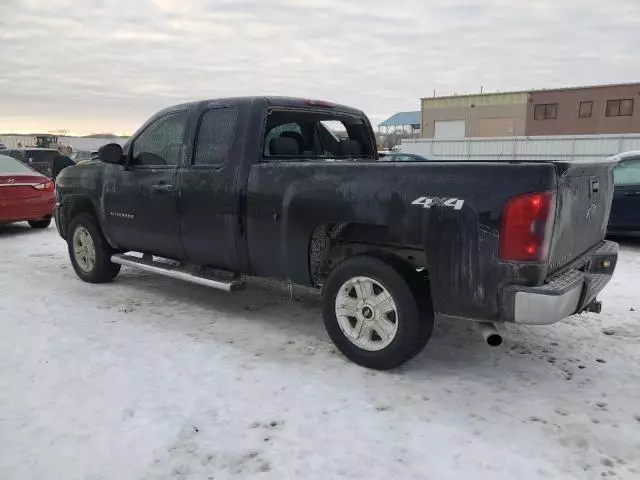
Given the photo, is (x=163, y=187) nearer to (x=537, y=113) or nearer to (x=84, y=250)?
(x=84, y=250)

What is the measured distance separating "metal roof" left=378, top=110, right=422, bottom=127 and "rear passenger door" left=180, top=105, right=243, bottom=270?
58.9 meters

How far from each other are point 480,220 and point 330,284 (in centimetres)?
124

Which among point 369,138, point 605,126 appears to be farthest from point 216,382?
point 605,126

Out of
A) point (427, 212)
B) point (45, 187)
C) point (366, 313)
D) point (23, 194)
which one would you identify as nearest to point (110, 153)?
point (366, 313)

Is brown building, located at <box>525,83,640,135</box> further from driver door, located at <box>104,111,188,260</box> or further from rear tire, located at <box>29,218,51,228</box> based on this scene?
driver door, located at <box>104,111,188,260</box>

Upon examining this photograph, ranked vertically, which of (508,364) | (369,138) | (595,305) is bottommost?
(508,364)

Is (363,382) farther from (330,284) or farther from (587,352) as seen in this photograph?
(587,352)

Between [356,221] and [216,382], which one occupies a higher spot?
[356,221]

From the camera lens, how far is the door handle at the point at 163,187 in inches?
199

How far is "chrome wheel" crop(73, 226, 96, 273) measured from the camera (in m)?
6.24

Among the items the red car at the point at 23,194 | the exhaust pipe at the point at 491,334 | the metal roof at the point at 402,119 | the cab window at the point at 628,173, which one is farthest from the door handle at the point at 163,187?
the metal roof at the point at 402,119

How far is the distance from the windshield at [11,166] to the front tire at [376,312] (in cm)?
909

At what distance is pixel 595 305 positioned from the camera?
3.89 metres

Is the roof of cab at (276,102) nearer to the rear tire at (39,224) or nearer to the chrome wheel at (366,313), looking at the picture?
the chrome wheel at (366,313)
